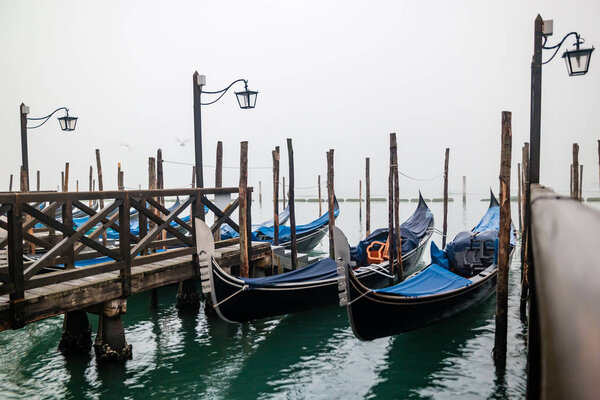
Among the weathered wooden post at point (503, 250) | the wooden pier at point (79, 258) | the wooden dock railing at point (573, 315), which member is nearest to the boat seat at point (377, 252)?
the wooden pier at point (79, 258)

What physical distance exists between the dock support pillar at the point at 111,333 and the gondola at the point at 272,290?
87cm

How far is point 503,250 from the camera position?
4453mm

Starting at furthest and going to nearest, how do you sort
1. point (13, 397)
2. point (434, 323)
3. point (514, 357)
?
point (434, 323), point (514, 357), point (13, 397)

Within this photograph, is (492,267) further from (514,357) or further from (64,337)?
(64,337)

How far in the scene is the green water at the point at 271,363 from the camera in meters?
4.42

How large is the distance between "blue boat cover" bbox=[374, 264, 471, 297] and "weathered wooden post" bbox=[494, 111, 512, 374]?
950 mm

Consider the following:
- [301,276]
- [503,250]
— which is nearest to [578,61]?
[503,250]

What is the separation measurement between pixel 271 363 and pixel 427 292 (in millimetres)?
1926

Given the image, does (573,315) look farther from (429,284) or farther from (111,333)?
(429,284)

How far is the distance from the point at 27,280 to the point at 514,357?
4709 mm

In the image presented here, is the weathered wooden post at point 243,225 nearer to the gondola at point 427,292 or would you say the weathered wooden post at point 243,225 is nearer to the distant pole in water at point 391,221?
the gondola at point 427,292

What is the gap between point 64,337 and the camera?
5246mm

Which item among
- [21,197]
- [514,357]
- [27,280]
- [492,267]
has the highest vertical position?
[21,197]

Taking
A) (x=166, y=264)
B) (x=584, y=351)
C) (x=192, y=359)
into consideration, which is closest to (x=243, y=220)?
(x=166, y=264)
